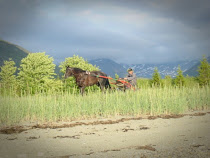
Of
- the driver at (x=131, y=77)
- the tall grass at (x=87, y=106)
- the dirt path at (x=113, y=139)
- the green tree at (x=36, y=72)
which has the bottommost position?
the dirt path at (x=113, y=139)

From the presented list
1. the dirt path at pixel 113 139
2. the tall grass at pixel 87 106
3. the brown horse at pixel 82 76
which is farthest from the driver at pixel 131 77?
the dirt path at pixel 113 139

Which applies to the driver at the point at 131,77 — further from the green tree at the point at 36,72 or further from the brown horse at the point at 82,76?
the green tree at the point at 36,72

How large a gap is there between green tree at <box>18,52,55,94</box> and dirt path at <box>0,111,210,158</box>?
11.9 metres

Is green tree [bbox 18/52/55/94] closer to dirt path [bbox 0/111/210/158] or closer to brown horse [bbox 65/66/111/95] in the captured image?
brown horse [bbox 65/66/111/95]

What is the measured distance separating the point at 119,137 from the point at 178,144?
188cm

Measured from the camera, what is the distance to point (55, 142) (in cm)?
713

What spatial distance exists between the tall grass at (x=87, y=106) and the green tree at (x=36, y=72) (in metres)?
8.92

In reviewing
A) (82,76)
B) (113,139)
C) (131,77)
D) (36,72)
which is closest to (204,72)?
(131,77)

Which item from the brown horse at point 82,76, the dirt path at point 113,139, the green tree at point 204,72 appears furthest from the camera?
the green tree at point 204,72

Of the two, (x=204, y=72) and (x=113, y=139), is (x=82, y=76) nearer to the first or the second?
(x=113, y=139)

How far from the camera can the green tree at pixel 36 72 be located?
20745 mm

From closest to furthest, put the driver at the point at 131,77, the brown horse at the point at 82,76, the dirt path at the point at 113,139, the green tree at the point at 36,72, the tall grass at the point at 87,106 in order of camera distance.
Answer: the dirt path at the point at 113,139, the tall grass at the point at 87,106, the driver at the point at 131,77, the brown horse at the point at 82,76, the green tree at the point at 36,72

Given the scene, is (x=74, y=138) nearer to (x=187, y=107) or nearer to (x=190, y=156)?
(x=190, y=156)

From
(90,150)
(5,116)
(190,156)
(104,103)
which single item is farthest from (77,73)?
(190,156)
